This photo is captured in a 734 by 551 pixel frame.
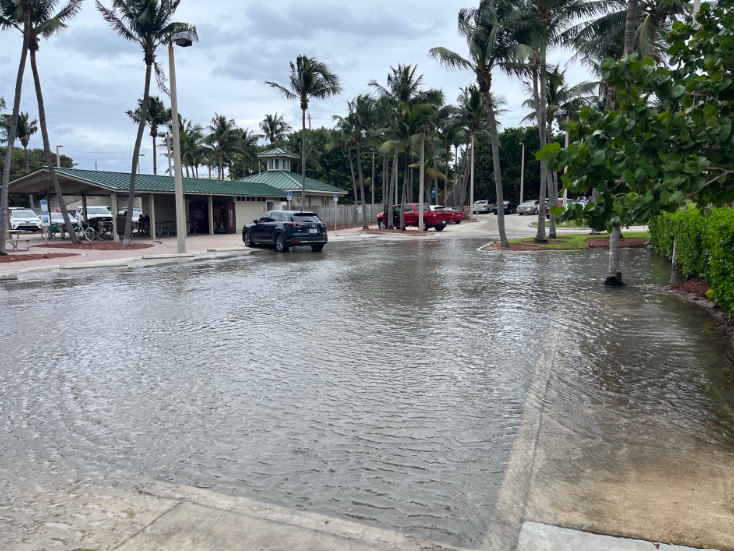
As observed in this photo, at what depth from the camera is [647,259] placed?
1858cm

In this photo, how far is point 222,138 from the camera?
54844 mm

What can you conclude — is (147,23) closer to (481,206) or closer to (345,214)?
(345,214)

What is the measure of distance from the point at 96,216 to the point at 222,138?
1988 cm

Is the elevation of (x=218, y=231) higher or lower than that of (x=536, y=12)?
lower

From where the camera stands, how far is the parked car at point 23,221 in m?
39.7

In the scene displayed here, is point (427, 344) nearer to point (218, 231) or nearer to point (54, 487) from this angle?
point (54, 487)

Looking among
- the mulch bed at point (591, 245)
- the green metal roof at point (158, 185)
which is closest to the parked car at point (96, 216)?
the green metal roof at point (158, 185)

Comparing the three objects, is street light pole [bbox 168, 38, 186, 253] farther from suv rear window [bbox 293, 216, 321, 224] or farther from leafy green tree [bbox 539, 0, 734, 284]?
leafy green tree [bbox 539, 0, 734, 284]

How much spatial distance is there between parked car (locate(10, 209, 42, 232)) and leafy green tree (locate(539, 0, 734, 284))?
4308 cm

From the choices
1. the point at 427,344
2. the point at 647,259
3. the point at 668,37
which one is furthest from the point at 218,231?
the point at 668,37

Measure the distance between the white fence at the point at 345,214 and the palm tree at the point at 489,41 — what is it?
19.3 meters

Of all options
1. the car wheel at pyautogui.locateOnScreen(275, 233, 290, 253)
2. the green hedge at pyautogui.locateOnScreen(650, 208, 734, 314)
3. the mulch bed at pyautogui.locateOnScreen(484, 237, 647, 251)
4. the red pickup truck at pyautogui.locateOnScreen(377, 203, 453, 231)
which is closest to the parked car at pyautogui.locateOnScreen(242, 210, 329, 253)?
the car wheel at pyautogui.locateOnScreen(275, 233, 290, 253)

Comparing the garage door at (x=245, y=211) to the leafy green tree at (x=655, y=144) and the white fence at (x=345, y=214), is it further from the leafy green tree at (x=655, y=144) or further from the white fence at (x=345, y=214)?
the leafy green tree at (x=655, y=144)

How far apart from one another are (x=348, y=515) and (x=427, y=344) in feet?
14.6
